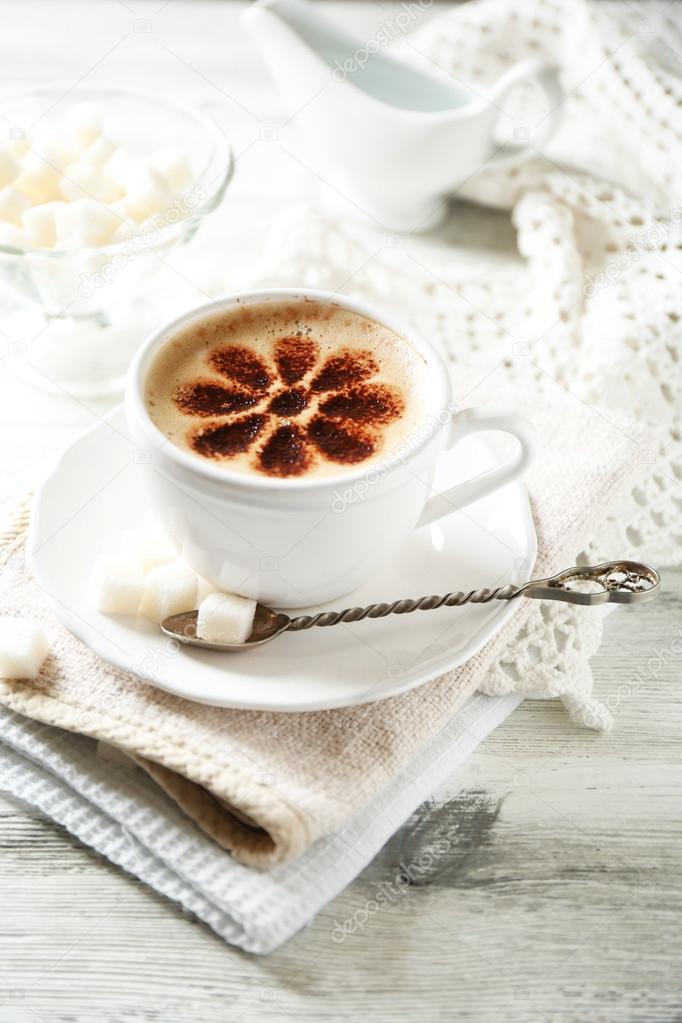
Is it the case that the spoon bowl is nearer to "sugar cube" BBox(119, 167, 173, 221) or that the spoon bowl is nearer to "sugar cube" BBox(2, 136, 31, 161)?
"sugar cube" BBox(119, 167, 173, 221)

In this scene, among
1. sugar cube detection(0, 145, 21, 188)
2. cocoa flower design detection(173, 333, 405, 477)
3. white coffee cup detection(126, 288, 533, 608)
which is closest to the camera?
white coffee cup detection(126, 288, 533, 608)

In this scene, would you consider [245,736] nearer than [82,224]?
Yes

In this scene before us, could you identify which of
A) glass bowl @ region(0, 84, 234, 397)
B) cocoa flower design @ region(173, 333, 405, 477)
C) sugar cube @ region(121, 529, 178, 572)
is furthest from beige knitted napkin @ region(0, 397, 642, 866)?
glass bowl @ region(0, 84, 234, 397)

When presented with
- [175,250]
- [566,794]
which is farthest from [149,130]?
[566,794]

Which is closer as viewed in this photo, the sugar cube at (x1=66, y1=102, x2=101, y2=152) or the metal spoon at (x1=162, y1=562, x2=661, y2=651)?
the metal spoon at (x1=162, y1=562, x2=661, y2=651)

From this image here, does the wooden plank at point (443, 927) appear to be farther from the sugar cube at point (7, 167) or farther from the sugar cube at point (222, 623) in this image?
the sugar cube at point (7, 167)

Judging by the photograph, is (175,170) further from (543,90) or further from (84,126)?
(543,90)

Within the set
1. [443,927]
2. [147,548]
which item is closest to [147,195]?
[147,548]
